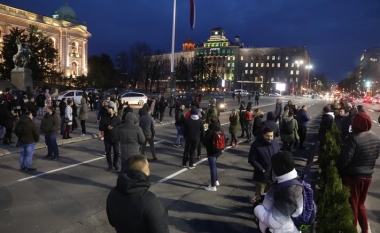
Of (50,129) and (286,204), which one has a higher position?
(286,204)

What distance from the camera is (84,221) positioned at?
17.4ft

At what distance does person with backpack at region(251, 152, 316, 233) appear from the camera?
296 centimetres

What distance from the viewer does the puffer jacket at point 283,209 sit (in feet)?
9.68

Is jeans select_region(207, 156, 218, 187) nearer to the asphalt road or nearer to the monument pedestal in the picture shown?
the asphalt road

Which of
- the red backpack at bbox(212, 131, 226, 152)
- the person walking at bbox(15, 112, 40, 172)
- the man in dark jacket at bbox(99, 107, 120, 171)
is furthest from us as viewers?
the man in dark jacket at bbox(99, 107, 120, 171)

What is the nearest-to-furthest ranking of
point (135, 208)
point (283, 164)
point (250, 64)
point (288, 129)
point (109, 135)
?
point (135, 208), point (283, 164), point (109, 135), point (288, 129), point (250, 64)

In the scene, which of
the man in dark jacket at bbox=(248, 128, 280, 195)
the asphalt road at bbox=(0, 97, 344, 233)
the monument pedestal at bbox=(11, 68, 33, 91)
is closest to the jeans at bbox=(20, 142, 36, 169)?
the asphalt road at bbox=(0, 97, 344, 233)

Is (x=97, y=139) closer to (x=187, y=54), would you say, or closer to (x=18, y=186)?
(x=18, y=186)

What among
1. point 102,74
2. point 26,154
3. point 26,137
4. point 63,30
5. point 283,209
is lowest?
point 26,154

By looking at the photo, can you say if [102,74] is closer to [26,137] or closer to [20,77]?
[20,77]

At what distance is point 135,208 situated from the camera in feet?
8.06

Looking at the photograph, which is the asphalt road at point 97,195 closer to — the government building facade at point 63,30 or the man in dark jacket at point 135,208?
the man in dark jacket at point 135,208

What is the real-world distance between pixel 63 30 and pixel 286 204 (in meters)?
84.6

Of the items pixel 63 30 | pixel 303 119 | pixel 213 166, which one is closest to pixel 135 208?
pixel 213 166
